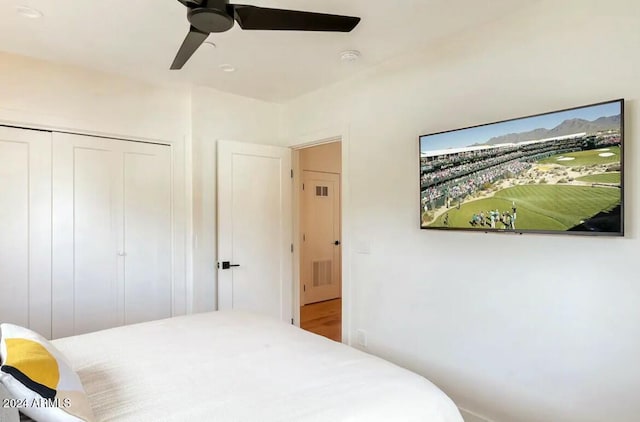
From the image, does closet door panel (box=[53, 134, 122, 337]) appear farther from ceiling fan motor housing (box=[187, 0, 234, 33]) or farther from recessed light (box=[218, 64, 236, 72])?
ceiling fan motor housing (box=[187, 0, 234, 33])

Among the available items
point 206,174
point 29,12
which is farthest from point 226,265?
point 29,12

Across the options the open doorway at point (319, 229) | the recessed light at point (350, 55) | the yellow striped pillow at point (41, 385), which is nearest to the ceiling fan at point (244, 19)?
the recessed light at point (350, 55)

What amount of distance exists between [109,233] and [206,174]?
3.17ft

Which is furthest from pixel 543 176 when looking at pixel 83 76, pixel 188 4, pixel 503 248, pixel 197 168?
pixel 83 76

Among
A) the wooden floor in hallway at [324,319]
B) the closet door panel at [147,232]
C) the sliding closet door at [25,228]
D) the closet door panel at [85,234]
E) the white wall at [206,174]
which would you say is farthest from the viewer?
the wooden floor in hallway at [324,319]

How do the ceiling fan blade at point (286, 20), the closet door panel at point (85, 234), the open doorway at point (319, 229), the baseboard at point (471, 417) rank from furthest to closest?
1. the open doorway at point (319, 229)
2. the closet door panel at point (85, 234)
3. the baseboard at point (471, 417)
4. the ceiling fan blade at point (286, 20)

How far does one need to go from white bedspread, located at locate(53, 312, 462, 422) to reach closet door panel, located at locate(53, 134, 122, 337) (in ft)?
4.01

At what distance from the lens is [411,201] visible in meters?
2.77

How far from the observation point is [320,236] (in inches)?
232

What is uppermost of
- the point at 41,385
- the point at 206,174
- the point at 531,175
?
the point at 206,174

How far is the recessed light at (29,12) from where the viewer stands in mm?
2111

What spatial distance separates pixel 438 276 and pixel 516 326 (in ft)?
1.85

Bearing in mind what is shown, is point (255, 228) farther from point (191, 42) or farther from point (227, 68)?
point (191, 42)

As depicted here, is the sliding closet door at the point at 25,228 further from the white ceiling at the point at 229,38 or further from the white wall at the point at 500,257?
the white wall at the point at 500,257
